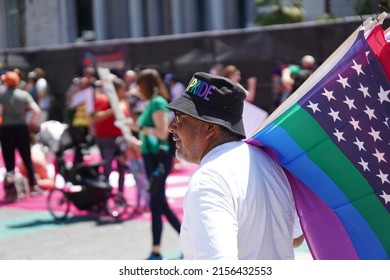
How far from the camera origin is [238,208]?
80.4 inches

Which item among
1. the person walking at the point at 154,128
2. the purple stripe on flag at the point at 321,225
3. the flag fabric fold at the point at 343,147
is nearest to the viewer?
the flag fabric fold at the point at 343,147

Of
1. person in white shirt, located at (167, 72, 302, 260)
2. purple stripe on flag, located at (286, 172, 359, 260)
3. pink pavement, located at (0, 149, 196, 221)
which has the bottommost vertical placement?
pink pavement, located at (0, 149, 196, 221)

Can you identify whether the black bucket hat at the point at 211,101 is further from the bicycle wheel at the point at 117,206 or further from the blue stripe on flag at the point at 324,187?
the bicycle wheel at the point at 117,206

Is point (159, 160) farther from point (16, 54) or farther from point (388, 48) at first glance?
point (16, 54)

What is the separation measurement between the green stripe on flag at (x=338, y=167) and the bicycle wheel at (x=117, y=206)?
6.26 metres

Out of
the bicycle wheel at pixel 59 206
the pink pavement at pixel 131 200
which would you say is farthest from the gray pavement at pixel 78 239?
the pink pavement at pixel 131 200

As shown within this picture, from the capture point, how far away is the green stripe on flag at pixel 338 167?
2.16m

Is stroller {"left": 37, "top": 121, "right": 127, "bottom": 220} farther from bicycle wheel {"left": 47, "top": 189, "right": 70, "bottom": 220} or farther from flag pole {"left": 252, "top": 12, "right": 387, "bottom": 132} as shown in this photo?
flag pole {"left": 252, "top": 12, "right": 387, "bottom": 132}

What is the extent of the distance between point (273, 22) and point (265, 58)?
1213 cm

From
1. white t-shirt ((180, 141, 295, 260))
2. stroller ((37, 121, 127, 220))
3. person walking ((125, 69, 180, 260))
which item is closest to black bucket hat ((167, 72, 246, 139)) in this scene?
white t-shirt ((180, 141, 295, 260))

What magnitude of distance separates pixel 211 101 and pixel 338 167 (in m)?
0.48

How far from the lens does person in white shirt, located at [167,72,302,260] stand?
6.43 feet
